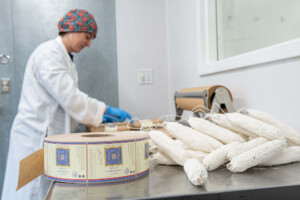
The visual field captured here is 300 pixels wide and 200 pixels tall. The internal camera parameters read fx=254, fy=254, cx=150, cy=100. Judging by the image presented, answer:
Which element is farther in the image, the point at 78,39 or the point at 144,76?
the point at 144,76

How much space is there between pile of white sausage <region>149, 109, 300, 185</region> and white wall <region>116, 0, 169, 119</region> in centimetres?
169

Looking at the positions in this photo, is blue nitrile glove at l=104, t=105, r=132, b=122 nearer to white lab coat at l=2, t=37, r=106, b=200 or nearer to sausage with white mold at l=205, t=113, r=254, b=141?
white lab coat at l=2, t=37, r=106, b=200

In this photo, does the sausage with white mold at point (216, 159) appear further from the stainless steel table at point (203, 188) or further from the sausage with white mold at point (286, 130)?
the sausage with white mold at point (286, 130)

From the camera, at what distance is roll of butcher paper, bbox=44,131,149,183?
19.0 inches

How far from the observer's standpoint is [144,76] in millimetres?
2330

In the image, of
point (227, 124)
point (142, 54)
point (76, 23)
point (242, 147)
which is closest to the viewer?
point (242, 147)

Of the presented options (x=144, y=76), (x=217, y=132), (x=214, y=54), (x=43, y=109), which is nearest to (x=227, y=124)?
(x=217, y=132)

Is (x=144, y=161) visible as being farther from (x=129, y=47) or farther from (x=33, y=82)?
(x=129, y=47)

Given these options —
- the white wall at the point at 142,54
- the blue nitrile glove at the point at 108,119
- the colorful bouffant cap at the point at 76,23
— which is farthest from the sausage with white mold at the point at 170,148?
the white wall at the point at 142,54

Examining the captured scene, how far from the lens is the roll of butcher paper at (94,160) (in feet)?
1.58

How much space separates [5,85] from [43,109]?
2.29 ft

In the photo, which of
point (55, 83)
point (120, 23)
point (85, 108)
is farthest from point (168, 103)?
point (55, 83)

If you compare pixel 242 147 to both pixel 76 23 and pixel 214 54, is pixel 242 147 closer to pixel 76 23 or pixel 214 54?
pixel 214 54

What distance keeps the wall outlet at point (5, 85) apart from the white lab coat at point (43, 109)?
539mm
